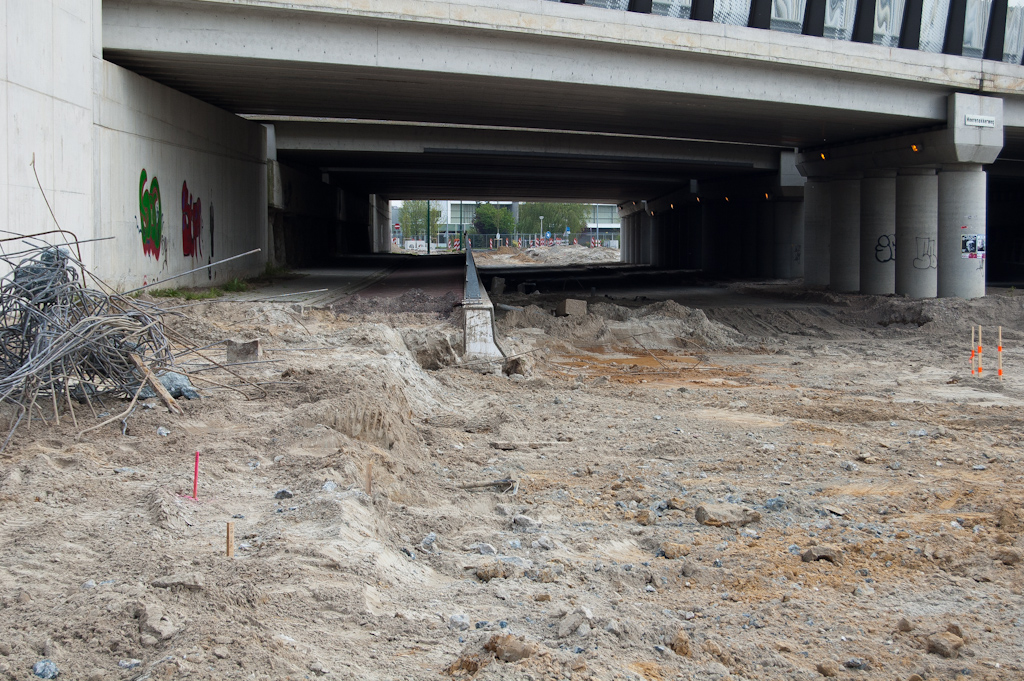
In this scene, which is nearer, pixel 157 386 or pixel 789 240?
pixel 157 386

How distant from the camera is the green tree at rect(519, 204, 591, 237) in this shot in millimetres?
108000

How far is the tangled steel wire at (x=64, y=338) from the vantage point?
275 inches

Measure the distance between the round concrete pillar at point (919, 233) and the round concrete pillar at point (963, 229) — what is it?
0.77 metres

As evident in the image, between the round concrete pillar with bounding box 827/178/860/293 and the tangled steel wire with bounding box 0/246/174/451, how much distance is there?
86.7ft

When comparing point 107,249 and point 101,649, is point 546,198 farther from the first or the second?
point 101,649

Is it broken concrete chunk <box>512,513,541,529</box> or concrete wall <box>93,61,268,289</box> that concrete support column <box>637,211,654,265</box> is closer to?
concrete wall <box>93,61,268,289</box>

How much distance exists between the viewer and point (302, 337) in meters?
12.9

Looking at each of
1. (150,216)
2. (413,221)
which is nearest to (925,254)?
(150,216)

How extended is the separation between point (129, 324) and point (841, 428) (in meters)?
8.01

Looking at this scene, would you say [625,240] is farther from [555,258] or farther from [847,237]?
[847,237]

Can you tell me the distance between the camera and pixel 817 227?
105 ft

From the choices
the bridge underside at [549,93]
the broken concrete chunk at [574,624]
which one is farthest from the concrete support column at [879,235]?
the broken concrete chunk at [574,624]

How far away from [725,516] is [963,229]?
74.1ft

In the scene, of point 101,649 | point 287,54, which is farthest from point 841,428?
point 287,54
